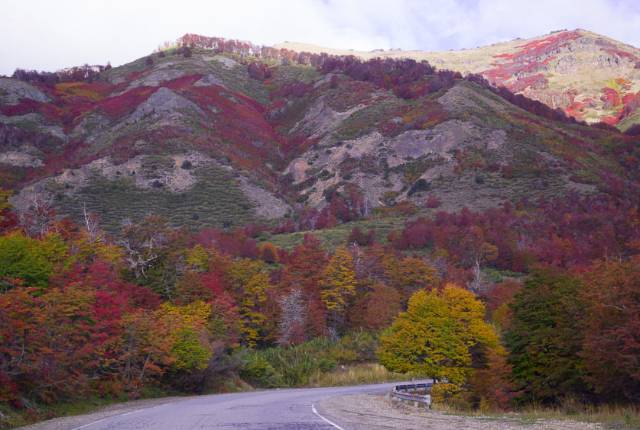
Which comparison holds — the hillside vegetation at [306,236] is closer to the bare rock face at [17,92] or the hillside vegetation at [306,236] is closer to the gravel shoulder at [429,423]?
the bare rock face at [17,92]

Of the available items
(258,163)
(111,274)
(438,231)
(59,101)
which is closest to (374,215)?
(438,231)

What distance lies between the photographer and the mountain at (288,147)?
90.2 m

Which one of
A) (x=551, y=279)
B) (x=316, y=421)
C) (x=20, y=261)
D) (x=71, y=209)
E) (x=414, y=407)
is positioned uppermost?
(x=71, y=209)

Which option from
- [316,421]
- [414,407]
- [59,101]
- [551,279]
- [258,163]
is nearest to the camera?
[316,421]

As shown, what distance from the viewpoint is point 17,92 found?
12594cm

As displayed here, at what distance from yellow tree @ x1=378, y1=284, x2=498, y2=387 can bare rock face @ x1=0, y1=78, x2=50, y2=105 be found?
107 metres

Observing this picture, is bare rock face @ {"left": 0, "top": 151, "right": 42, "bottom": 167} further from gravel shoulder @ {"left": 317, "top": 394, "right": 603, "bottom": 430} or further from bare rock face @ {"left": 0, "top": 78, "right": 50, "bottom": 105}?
gravel shoulder @ {"left": 317, "top": 394, "right": 603, "bottom": 430}

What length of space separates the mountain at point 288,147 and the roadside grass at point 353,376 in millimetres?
38258

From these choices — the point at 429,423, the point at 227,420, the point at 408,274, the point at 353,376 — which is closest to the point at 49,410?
the point at 227,420

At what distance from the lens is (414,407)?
76.7 feet

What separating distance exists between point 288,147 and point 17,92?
5457 cm

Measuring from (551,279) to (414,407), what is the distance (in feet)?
31.5

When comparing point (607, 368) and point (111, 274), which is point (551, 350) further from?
point (111, 274)

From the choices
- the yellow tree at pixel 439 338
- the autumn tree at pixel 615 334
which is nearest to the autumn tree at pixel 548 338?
the autumn tree at pixel 615 334
